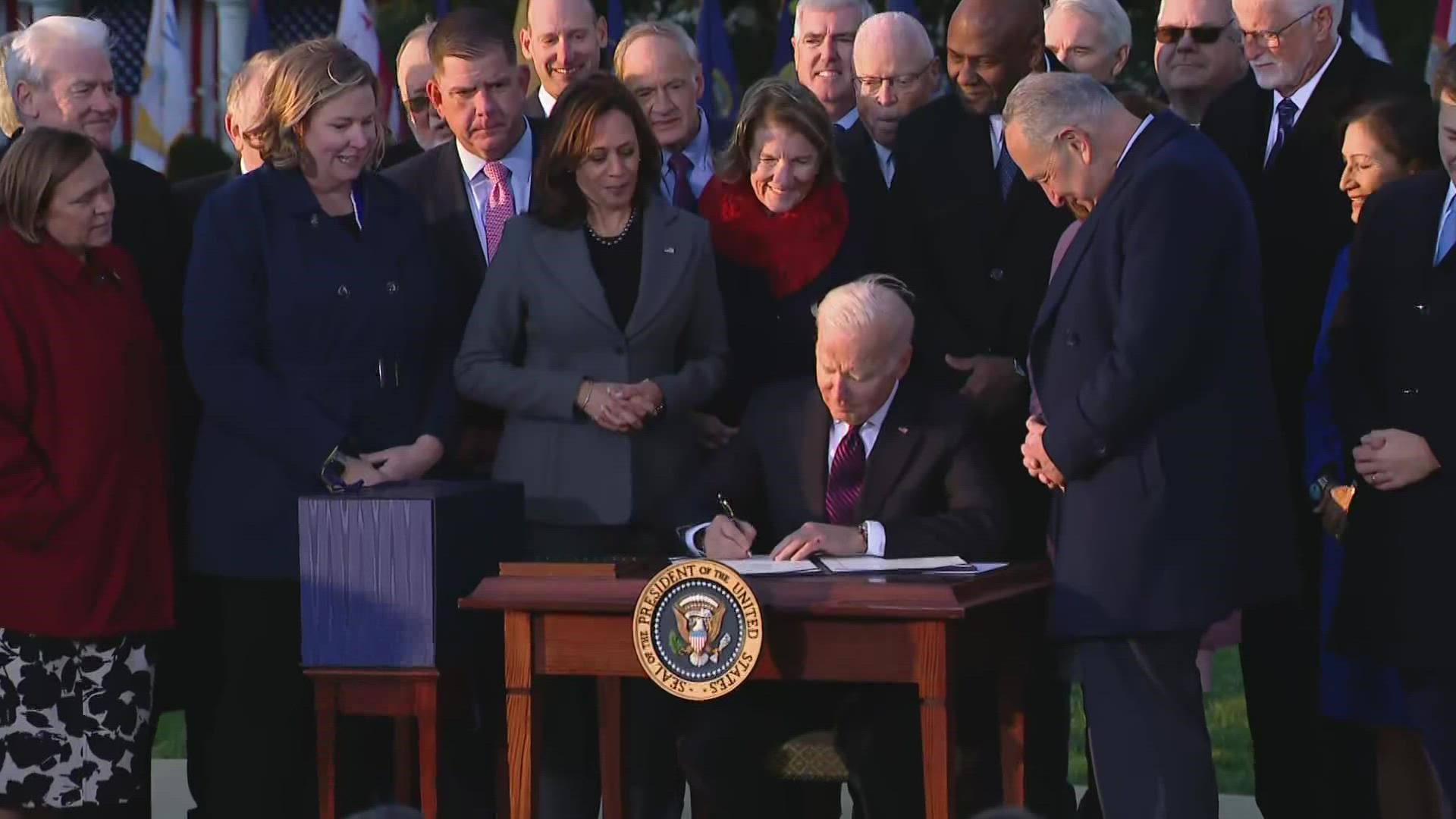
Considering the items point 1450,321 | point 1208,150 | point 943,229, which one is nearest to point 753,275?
point 943,229

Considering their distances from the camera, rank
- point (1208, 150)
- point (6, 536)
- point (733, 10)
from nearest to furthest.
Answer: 1. point (1208, 150)
2. point (6, 536)
3. point (733, 10)

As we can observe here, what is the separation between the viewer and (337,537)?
516 cm

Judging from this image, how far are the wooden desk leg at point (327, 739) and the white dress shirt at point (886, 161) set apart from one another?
2297mm

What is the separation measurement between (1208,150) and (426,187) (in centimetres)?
216

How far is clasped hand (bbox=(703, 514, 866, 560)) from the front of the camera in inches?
204

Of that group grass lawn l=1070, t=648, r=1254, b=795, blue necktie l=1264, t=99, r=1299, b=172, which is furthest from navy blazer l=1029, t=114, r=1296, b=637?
grass lawn l=1070, t=648, r=1254, b=795

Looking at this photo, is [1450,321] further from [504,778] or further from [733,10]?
[733,10]

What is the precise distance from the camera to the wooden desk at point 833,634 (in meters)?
4.73

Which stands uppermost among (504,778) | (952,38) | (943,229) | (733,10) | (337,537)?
(733,10)

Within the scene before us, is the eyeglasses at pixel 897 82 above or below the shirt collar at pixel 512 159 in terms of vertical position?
above

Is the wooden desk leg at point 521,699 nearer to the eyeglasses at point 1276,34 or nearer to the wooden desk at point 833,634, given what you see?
the wooden desk at point 833,634

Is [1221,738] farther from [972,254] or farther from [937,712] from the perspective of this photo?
[937,712]

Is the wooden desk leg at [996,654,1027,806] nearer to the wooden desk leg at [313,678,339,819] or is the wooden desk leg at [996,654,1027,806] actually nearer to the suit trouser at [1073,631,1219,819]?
the suit trouser at [1073,631,1219,819]

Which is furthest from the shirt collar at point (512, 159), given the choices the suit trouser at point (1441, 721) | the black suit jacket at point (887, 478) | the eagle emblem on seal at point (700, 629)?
the suit trouser at point (1441, 721)
